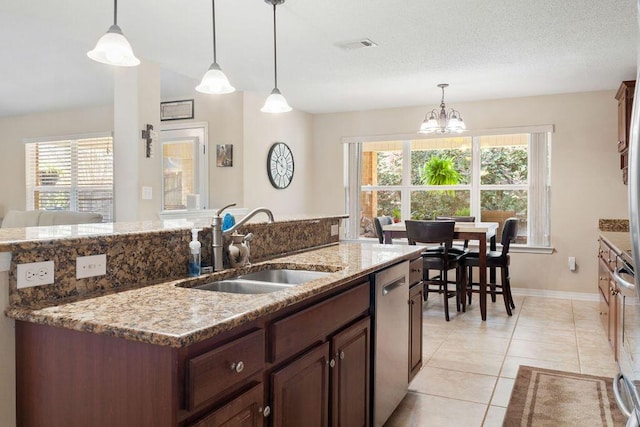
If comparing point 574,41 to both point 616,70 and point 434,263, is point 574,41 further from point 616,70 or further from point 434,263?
point 434,263

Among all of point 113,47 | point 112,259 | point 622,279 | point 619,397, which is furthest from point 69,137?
point 619,397

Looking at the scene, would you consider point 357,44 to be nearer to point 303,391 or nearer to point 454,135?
point 454,135

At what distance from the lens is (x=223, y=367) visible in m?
1.22

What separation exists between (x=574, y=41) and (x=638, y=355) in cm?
250

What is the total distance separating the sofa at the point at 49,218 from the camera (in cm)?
456

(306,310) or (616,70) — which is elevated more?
(616,70)

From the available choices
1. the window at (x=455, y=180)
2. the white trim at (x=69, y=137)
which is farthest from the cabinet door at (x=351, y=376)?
→ the white trim at (x=69, y=137)

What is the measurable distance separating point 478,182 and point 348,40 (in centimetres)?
305

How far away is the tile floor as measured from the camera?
2.64 m

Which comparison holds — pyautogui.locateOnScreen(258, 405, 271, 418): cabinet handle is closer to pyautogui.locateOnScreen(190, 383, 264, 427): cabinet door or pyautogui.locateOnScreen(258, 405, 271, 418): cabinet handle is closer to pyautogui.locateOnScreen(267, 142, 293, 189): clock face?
pyautogui.locateOnScreen(190, 383, 264, 427): cabinet door

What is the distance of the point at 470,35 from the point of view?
11.4 ft

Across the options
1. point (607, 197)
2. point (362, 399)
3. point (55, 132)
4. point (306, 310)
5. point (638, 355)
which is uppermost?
point (55, 132)

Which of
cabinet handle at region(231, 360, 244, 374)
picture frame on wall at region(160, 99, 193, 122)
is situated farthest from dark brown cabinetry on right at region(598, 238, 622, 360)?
picture frame on wall at region(160, 99, 193, 122)

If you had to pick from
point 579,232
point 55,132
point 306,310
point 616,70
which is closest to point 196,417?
point 306,310
